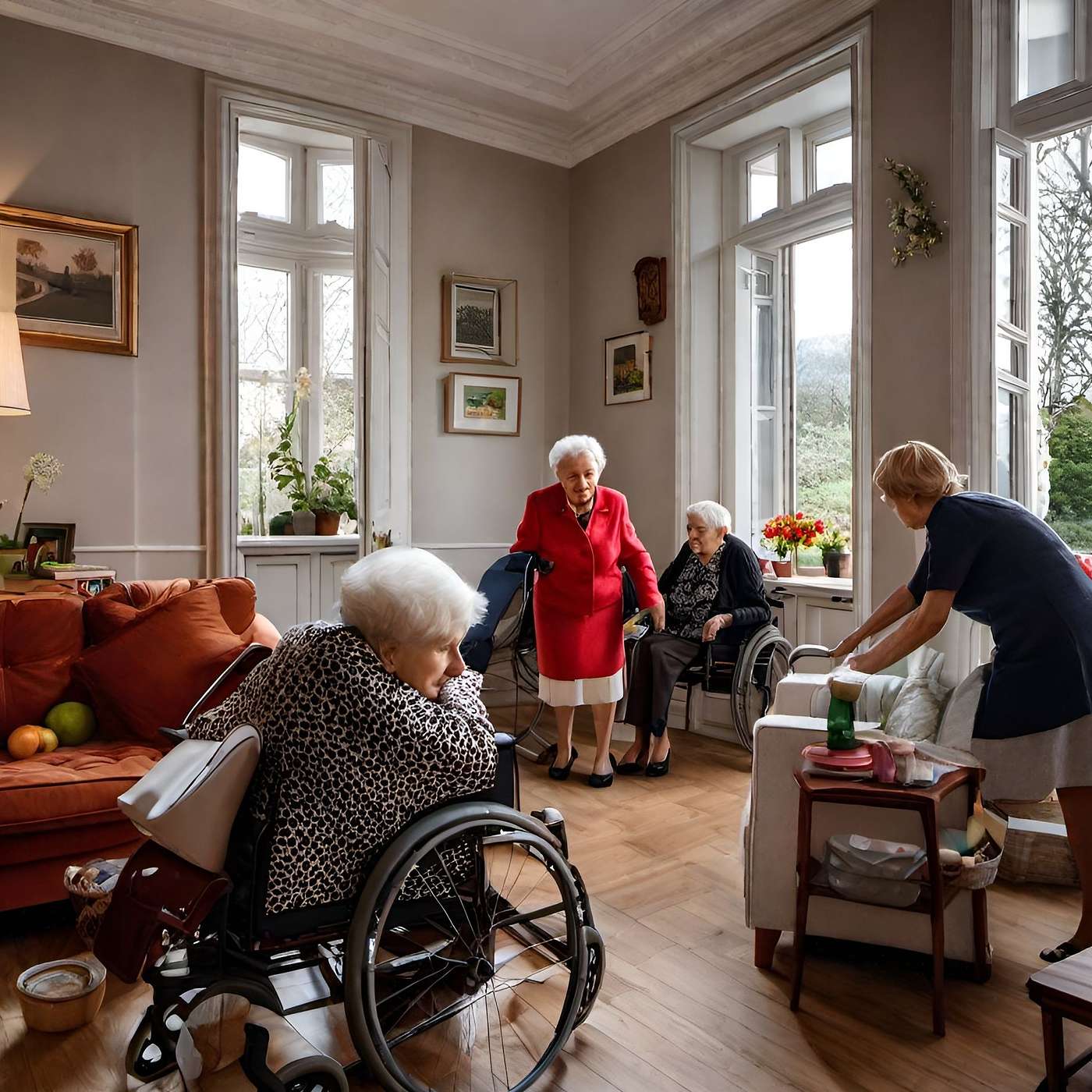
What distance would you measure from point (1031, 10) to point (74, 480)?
4.54m

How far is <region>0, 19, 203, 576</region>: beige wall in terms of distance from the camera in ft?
13.7

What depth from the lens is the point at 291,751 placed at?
165 cm

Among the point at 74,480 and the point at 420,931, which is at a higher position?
the point at 74,480

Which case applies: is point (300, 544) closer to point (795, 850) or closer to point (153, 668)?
point (153, 668)

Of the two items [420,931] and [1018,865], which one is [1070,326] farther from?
[420,931]

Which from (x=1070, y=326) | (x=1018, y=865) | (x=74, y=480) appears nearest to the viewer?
(x=1018, y=865)

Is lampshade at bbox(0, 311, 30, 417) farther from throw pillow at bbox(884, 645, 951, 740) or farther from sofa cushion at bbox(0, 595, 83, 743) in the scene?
throw pillow at bbox(884, 645, 951, 740)

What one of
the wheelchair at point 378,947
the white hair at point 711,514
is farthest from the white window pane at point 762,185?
the wheelchair at point 378,947

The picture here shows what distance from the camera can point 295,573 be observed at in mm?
5219

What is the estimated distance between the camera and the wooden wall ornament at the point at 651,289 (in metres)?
5.16

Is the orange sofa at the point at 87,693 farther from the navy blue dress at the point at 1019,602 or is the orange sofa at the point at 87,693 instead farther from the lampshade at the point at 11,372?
the navy blue dress at the point at 1019,602

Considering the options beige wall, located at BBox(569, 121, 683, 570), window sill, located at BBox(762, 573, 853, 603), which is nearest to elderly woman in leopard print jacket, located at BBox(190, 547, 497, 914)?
window sill, located at BBox(762, 573, 853, 603)

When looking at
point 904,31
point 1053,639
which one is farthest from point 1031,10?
point 1053,639

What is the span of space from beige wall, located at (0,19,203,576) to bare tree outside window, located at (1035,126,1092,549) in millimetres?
3876
